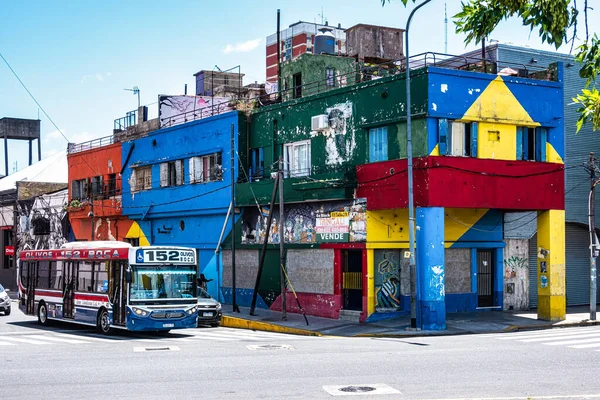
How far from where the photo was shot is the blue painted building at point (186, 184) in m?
37.5

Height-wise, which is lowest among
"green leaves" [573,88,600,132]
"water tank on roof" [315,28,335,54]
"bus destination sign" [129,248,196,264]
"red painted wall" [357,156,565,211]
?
"bus destination sign" [129,248,196,264]

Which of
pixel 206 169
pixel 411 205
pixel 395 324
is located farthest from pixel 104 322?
pixel 206 169

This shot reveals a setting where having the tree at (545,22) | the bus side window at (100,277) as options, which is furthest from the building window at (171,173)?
the tree at (545,22)

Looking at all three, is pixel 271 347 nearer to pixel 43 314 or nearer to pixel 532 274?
pixel 43 314

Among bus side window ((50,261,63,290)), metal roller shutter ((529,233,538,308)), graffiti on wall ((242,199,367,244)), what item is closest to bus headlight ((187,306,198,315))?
bus side window ((50,261,63,290))

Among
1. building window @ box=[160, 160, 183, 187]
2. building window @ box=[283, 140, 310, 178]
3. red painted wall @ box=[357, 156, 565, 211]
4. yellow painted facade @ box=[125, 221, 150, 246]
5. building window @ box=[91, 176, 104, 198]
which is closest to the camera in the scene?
red painted wall @ box=[357, 156, 565, 211]

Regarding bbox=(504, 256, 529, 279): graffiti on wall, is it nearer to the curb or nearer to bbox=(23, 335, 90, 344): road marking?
the curb

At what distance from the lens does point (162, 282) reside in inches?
947

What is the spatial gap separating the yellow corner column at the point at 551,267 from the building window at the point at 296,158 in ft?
30.8

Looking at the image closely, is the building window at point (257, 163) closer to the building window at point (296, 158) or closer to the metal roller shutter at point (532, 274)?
the building window at point (296, 158)

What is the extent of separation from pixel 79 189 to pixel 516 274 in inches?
1144

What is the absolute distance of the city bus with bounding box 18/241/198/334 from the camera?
929 inches

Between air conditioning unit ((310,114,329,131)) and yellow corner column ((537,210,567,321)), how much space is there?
8823 mm

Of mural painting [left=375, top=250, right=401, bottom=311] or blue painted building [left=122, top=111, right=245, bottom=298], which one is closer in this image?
mural painting [left=375, top=250, right=401, bottom=311]
